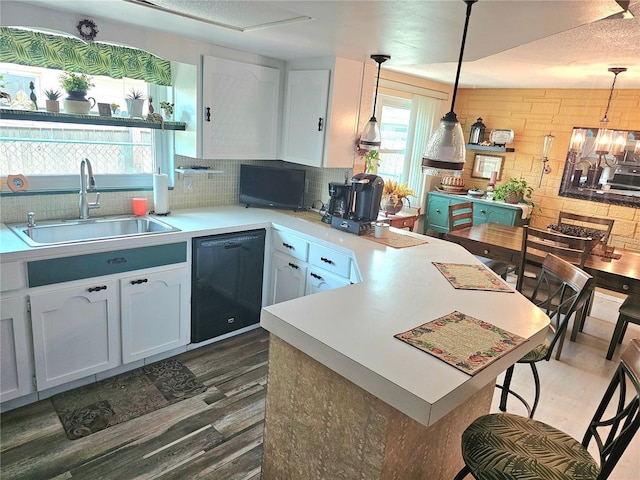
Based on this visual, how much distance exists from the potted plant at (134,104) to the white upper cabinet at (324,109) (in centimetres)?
112

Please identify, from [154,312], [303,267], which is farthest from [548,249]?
[154,312]

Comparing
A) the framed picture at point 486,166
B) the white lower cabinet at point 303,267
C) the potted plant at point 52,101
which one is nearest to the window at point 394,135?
the framed picture at point 486,166

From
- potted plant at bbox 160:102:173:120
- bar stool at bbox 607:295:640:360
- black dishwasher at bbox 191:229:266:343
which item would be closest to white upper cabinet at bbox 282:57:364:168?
black dishwasher at bbox 191:229:266:343

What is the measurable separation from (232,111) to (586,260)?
2.95 metres

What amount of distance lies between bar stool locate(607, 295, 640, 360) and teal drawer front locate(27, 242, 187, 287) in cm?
322

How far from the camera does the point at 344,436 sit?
140 centimetres

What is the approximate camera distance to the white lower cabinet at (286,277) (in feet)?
9.90

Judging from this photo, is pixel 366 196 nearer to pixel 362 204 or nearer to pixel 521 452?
pixel 362 204

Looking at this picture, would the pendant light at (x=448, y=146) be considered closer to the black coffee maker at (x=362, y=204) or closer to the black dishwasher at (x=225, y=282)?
the black coffee maker at (x=362, y=204)

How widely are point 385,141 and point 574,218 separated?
83.0 inches

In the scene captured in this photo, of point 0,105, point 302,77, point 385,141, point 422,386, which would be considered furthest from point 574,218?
point 0,105

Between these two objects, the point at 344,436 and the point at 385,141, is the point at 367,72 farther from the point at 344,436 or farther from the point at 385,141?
the point at 344,436

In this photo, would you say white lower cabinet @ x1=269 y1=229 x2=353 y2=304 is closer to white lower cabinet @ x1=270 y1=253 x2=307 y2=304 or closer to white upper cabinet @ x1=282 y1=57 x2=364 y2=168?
white lower cabinet @ x1=270 y1=253 x2=307 y2=304

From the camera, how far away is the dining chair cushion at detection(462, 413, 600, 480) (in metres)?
1.27
